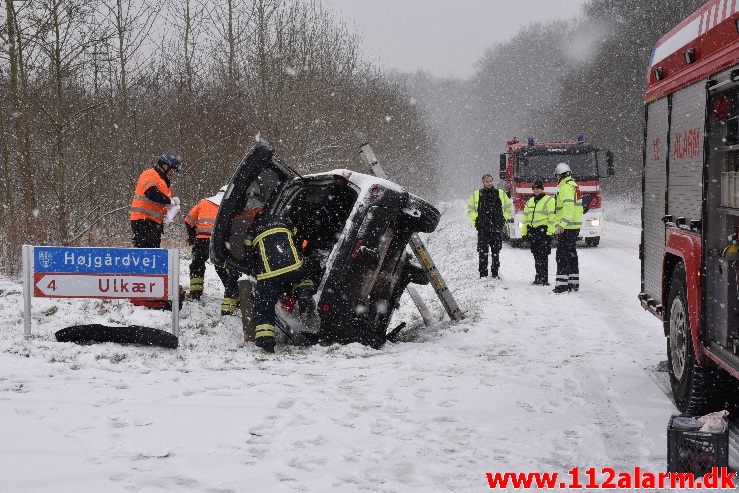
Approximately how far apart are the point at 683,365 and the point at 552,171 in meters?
14.1

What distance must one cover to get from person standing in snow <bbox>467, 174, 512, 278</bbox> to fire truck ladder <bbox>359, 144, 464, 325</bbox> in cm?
402

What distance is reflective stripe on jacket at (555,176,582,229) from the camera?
11.3 m

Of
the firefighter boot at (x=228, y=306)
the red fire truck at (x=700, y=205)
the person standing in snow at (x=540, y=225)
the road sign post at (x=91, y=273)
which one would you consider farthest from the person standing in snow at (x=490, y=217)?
the road sign post at (x=91, y=273)

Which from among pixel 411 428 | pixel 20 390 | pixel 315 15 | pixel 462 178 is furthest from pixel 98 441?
pixel 462 178

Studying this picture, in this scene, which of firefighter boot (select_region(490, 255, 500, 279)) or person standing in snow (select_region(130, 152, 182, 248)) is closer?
person standing in snow (select_region(130, 152, 182, 248))

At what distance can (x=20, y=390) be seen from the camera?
17.3 ft

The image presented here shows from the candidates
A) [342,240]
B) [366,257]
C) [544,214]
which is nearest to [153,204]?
[342,240]

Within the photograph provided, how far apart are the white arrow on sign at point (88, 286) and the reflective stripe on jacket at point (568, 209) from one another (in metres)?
6.66

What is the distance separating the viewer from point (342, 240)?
729cm

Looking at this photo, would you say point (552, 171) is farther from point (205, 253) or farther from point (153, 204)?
point (153, 204)

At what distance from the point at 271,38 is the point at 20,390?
20222mm

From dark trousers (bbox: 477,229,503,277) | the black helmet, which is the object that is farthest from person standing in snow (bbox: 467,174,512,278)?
the black helmet

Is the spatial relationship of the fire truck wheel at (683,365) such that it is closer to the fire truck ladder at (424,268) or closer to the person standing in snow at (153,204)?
the fire truck ladder at (424,268)

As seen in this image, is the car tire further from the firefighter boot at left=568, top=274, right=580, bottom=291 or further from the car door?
the firefighter boot at left=568, top=274, right=580, bottom=291
